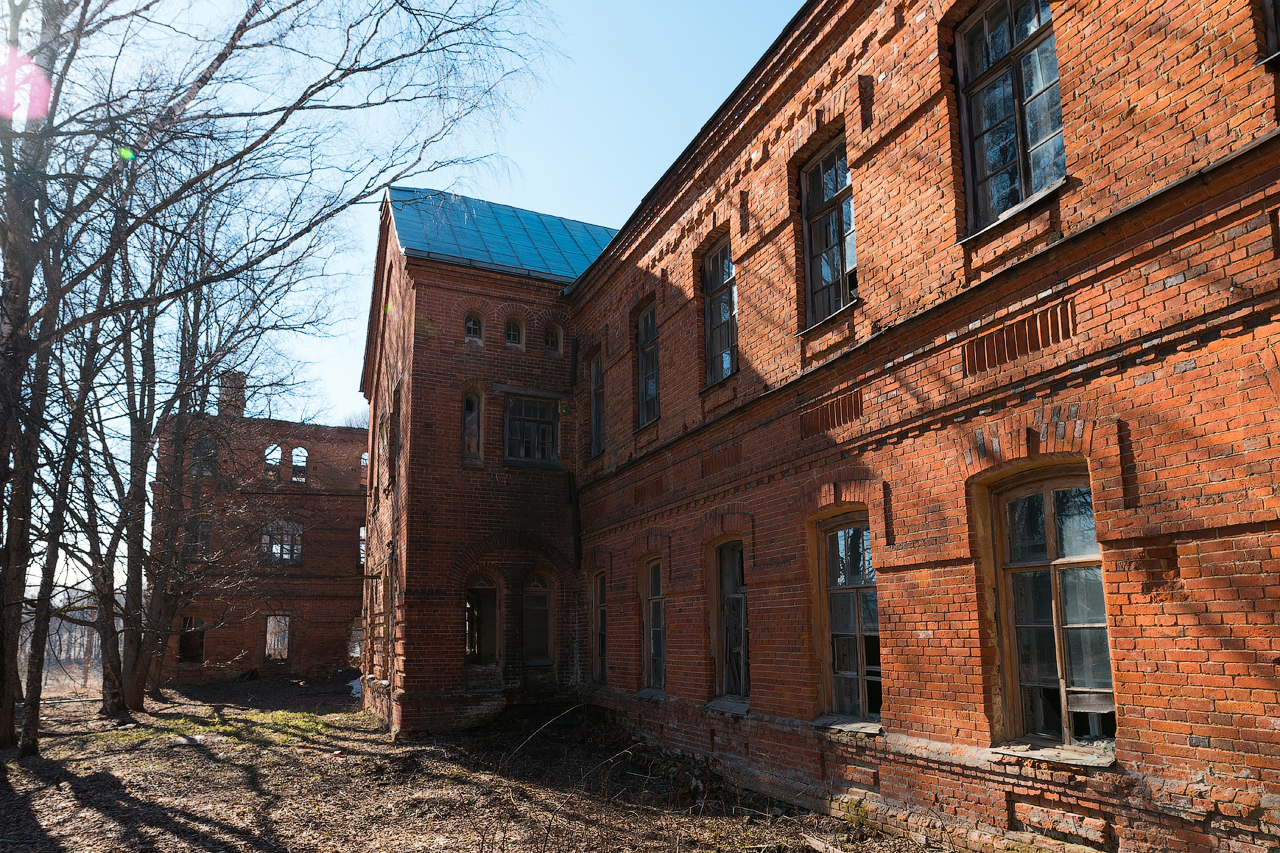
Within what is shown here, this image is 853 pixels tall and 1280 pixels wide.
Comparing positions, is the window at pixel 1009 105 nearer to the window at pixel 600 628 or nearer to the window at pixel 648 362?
the window at pixel 648 362

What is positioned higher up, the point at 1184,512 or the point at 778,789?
the point at 1184,512

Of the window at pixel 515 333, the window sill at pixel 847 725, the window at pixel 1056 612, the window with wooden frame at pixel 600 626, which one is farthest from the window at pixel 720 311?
the window at pixel 515 333

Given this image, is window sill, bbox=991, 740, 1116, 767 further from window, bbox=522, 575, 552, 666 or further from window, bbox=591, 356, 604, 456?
window, bbox=522, 575, 552, 666

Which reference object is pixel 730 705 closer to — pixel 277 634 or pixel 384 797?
pixel 384 797

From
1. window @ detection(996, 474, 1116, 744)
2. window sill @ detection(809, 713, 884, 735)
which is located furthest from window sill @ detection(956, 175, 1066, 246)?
window sill @ detection(809, 713, 884, 735)

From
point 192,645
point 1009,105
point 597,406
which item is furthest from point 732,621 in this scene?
point 192,645

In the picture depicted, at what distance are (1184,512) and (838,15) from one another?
5.74m

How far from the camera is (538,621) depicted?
14.6 metres

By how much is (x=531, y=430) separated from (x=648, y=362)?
11.1 ft

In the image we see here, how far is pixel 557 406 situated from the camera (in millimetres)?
15484

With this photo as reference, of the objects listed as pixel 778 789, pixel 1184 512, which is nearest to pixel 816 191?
pixel 1184 512

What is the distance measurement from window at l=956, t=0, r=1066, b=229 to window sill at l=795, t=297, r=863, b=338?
4.40 feet

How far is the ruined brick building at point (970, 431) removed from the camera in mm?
4703

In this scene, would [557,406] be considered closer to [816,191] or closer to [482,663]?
[482,663]
